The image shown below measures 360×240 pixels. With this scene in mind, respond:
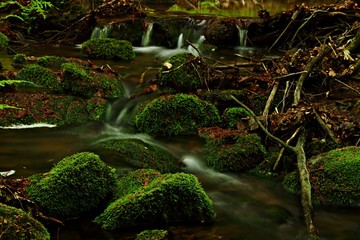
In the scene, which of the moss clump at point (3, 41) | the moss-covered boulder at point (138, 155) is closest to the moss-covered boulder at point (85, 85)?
the moss-covered boulder at point (138, 155)

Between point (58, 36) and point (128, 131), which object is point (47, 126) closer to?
point (128, 131)

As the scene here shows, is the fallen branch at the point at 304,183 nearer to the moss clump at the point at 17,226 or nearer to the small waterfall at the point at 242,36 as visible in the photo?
the moss clump at the point at 17,226

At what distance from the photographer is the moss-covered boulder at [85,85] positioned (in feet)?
26.5

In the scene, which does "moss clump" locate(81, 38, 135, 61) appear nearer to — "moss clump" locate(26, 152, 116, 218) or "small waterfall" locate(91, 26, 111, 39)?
"small waterfall" locate(91, 26, 111, 39)

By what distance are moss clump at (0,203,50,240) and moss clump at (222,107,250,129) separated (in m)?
4.19

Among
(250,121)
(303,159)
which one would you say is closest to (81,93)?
(250,121)

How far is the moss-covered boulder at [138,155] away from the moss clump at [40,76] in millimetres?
2575

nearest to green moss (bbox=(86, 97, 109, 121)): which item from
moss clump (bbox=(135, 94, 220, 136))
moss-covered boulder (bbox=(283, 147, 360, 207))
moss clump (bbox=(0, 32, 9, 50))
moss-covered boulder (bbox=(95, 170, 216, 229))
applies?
moss clump (bbox=(135, 94, 220, 136))

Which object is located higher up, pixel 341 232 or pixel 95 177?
pixel 95 177

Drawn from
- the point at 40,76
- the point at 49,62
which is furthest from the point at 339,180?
the point at 49,62

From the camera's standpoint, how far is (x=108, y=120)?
299 inches

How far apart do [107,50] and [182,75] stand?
3.75 m

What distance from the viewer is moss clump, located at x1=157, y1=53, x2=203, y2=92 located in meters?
8.23

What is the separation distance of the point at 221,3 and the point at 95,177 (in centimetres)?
1880
